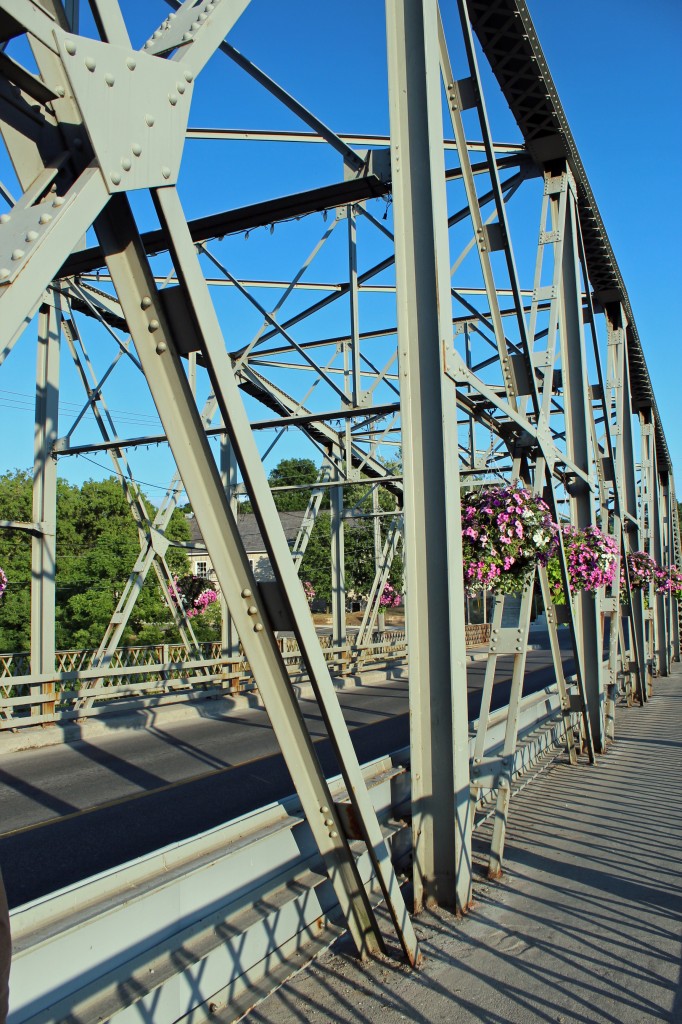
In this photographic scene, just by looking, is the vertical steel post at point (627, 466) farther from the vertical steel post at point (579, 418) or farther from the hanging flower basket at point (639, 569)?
the vertical steel post at point (579, 418)

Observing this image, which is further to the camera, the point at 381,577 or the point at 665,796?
the point at 381,577

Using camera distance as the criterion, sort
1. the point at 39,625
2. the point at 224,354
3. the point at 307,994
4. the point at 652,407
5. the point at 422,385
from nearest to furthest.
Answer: the point at 224,354
the point at 307,994
the point at 422,385
the point at 39,625
the point at 652,407

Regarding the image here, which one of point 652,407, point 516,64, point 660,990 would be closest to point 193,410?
point 660,990

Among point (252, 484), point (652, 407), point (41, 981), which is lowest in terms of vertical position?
point (41, 981)

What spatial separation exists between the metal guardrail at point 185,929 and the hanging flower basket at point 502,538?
2103 millimetres

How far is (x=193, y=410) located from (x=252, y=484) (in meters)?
0.38

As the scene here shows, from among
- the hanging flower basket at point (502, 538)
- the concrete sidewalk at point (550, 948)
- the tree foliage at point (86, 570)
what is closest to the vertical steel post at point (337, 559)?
the tree foliage at point (86, 570)

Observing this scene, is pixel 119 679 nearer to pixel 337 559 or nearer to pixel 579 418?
pixel 337 559

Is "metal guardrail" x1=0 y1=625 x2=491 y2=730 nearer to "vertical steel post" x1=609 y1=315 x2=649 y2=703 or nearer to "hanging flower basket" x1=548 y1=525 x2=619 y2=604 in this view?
"hanging flower basket" x1=548 y1=525 x2=619 y2=604

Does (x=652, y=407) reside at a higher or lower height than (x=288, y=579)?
higher

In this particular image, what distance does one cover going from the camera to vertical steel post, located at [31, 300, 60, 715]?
529 inches

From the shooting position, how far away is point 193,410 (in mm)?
3248

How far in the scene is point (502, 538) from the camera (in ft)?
20.8

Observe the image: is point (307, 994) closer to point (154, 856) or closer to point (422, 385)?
point (154, 856)
